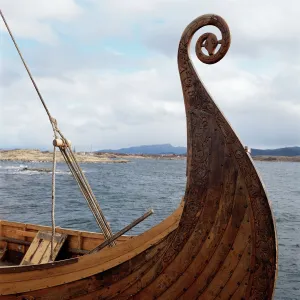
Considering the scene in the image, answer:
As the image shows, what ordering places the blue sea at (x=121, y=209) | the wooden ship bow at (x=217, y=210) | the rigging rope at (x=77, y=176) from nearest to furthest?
1. the wooden ship bow at (x=217, y=210)
2. the rigging rope at (x=77, y=176)
3. the blue sea at (x=121, y=209)

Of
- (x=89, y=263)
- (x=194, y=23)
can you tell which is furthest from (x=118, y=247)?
(x=194, y=23)

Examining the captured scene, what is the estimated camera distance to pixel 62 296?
17.3 ft

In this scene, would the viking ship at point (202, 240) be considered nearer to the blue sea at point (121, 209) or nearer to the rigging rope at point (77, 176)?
the rigging rope at point (77, 176)

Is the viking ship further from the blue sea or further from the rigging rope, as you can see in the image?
the blue sea

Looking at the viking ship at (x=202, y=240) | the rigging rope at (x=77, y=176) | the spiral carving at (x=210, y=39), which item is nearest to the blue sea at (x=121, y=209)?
the rigging rope at (x=77, y=176)

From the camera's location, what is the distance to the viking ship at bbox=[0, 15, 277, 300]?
14.4ft

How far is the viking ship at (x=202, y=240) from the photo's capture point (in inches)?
173

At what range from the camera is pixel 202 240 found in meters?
4.62

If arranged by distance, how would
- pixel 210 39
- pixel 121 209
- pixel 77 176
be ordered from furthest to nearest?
pixel 121 209 → pixel 77 176 → pixel 210 39

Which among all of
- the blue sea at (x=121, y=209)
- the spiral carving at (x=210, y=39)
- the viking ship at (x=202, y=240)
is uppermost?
the spiral carving at (x=210, y=39)

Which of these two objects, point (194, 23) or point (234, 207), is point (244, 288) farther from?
point (194, 23)

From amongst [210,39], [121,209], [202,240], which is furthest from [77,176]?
[121,209]

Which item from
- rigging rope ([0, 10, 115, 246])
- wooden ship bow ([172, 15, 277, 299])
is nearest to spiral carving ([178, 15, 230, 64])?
wooden ship bow ([172, 15, 277, 299])

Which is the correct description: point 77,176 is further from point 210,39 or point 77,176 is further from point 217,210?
point 210,39
